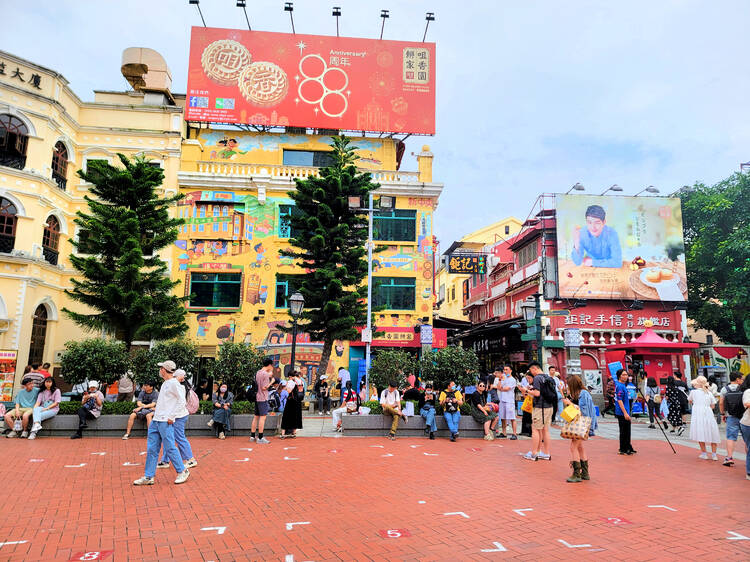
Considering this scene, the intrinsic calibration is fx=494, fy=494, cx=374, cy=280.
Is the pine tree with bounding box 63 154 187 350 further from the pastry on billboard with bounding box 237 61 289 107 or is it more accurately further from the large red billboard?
the pastry on billboard with bounding box 237 61 289 107

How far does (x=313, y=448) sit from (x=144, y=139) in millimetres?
19381

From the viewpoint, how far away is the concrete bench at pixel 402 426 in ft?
39.7

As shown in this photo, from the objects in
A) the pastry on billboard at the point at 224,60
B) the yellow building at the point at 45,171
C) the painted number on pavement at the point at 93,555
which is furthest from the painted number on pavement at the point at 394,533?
the pastry on billboard at the point at 224,60

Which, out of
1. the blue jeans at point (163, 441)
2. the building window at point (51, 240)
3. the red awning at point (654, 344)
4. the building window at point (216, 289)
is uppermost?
Result: the building window at point (51, 240)

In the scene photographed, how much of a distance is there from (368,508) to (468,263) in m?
22.6

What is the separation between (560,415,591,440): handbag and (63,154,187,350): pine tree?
1241 centimetres

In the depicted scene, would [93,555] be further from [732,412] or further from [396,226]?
[396,226]

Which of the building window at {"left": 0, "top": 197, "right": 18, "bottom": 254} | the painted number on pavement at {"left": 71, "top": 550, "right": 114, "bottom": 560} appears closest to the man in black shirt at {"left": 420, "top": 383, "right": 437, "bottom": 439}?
the painted number on pavement at {"left": 71, "top": 550, "right": 114, "bottom": 560}

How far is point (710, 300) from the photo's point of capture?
2794cm

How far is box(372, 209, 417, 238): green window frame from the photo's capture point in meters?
23.7

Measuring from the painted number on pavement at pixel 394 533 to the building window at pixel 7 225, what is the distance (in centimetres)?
2022

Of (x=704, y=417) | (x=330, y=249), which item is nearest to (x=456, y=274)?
(x=330, y=249)

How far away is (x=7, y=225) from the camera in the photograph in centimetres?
1912

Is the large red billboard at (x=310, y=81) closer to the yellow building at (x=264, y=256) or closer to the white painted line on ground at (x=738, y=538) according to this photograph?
the yellow building at (x=264, y=256)
